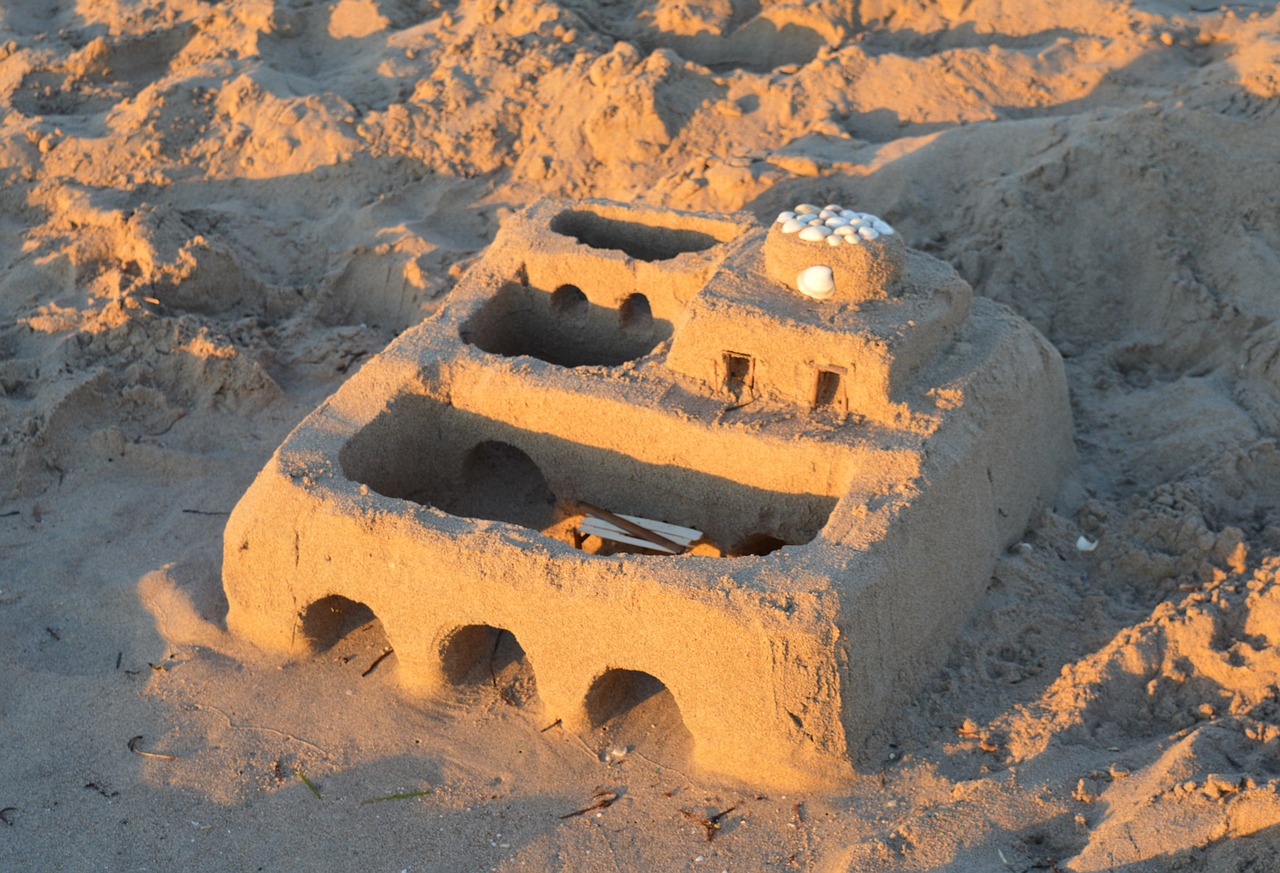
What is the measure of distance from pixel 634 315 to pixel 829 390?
7.57ft

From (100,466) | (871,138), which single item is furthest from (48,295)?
(871,138)

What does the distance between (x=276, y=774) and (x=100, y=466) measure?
4.10 metres

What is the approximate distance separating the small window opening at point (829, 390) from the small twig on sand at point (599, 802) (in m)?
2.72

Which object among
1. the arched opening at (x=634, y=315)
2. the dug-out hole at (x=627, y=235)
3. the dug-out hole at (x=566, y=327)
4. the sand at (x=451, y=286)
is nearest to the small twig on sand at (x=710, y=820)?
the sand at (x=451, y=286)

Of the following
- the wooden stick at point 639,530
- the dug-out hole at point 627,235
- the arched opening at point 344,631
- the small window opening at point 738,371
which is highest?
the small window opening at point 738,371

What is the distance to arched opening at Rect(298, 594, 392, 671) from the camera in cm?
860

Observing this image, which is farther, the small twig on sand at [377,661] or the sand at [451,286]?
the small twig on sand at [377,661]

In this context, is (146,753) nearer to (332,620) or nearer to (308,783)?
(308,783)

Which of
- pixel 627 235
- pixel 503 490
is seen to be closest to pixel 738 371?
pixel 503 490

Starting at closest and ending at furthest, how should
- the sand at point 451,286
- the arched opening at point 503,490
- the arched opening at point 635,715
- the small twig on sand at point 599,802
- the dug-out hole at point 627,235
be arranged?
1. the sand at point 451,286
2. the small twig on sand at point 599,802
3. the arched opening at point 635,715
4. the arched opening at point 503,490
5. the dug-out hole at point 627,235

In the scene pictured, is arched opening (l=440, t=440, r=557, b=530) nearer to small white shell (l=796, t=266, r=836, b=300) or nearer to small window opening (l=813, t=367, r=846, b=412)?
small window opening (l=813, t=367, r=846, b=412)

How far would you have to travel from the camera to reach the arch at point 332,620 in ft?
28.1

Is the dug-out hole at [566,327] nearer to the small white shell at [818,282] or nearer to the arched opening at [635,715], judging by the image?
the small white shell at [818,282]

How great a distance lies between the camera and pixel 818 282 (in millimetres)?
8656
